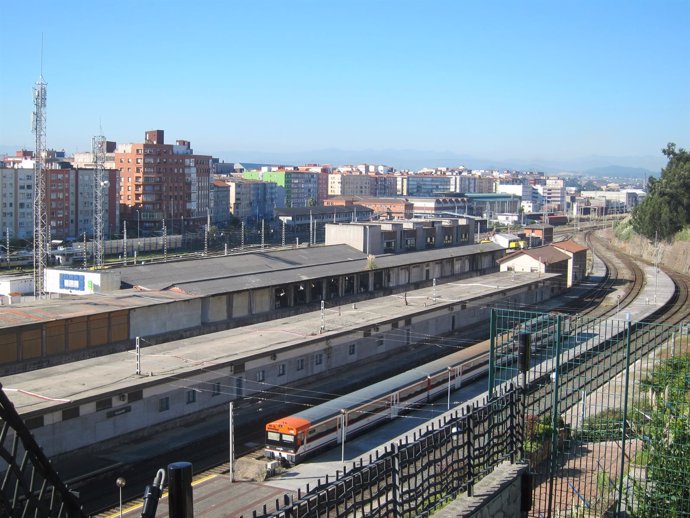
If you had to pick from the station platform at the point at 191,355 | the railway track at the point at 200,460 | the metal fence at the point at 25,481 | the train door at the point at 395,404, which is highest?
the metal fence at the point at 25,481

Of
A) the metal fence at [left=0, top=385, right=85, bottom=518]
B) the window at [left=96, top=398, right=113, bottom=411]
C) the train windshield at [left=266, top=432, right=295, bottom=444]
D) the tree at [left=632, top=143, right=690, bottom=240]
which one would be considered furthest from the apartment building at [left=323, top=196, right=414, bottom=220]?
the metal fence at [left=0, top=385, right=85, bottom=518]

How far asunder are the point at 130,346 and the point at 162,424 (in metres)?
3.99

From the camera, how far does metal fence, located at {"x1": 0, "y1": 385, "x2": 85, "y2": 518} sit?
206cm

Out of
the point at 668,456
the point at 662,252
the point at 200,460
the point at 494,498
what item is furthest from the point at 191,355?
the point at 662,252

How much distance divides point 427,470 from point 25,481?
8.39 ft

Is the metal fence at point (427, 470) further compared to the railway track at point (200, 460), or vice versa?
the railway track at point (200, 460)

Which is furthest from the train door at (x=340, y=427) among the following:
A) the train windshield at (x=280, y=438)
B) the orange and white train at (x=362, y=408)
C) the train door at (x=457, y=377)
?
the train door at (x=457, y=377)

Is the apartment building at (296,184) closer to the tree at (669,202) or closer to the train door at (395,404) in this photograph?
the tree at (669,202)

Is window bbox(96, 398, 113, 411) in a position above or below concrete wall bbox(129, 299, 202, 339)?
below

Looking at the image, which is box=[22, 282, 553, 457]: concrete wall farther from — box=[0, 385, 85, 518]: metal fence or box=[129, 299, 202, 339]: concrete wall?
box=[0, 385, 85, 518]: metal fence

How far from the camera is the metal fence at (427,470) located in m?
3.52

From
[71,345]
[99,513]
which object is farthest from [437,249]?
[99,513]

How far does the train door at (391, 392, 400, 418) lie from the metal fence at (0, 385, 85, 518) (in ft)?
36.6

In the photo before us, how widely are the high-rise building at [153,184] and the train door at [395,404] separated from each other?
37.4 meters
